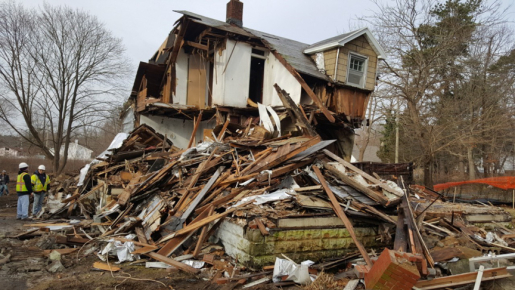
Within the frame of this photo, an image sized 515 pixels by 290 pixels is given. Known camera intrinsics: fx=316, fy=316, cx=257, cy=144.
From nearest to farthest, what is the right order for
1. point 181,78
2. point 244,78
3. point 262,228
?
point 262,228 < point 244,78 < point 181,78

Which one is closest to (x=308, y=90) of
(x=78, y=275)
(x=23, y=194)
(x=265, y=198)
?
(x=265, y=198)

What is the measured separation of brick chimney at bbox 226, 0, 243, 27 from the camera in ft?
50.0

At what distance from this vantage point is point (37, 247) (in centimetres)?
661

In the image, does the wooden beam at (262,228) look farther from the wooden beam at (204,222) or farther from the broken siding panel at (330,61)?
the broken siding panel at (330,61)

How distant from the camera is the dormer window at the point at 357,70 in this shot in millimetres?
14531

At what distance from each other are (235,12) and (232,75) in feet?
12.9

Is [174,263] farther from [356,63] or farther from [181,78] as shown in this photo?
[356,63]

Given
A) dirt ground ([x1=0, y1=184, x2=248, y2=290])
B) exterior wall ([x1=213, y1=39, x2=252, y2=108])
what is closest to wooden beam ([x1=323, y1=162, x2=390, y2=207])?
dirt ground ([x1=0, y1=184, x2=248, y2=290])

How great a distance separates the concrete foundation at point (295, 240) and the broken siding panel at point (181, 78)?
9.07 metres

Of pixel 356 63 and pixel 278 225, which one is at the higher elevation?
pixel 356 63

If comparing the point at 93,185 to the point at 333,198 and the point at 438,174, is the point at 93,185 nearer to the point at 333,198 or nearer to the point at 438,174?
the point at 333,198

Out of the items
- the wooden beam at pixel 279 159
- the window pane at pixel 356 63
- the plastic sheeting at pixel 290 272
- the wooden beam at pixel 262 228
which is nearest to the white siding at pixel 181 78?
the window pane at pixel 356 63

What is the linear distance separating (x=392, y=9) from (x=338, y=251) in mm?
15460

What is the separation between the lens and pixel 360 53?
14.7 m
